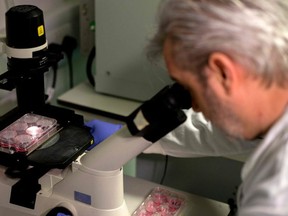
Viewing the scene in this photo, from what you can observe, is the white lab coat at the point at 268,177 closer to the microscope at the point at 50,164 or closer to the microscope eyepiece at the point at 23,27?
the microscope at the point at 50,164

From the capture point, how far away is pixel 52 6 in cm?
179

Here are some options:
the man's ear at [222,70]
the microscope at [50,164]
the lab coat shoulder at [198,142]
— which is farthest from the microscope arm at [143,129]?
the lab coat shoulder at [198,142]

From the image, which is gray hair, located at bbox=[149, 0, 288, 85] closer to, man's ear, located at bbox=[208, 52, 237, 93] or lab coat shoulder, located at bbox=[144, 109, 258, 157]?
man's ear, located at bbox=[208, 52, 237, 93]

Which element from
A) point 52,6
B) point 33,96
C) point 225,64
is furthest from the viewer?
point 52,6

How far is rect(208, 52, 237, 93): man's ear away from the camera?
32.1 inches

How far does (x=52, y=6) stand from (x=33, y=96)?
0.66 metres

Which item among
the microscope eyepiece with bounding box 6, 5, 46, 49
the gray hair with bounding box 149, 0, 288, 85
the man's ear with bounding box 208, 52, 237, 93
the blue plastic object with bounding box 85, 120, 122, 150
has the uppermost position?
the gray hair with bounding box 149, 0, 288, 85

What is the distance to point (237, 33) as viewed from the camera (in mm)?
809

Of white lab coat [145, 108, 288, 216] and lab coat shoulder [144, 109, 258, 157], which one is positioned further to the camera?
lab coat shoulder [144, 109, 258, 157]

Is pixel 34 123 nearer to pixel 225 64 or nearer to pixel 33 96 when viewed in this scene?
pixel 33 96

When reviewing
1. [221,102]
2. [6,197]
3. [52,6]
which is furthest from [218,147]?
[52,6]

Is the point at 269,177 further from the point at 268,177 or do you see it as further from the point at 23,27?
the point at 23,27

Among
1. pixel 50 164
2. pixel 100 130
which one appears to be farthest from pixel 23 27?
pixel 100 130

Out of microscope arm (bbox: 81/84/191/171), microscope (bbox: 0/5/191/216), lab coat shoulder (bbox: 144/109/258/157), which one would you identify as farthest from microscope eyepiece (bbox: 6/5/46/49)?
lab coat shoulder (bbox: 144/109/258/157)
